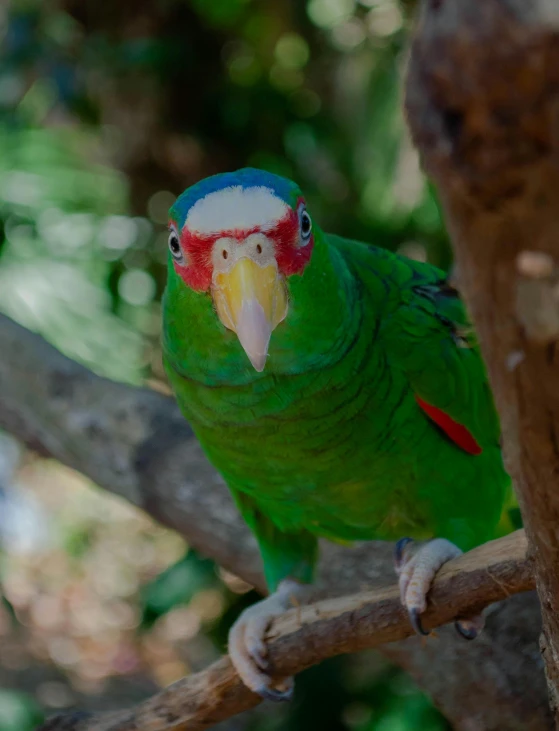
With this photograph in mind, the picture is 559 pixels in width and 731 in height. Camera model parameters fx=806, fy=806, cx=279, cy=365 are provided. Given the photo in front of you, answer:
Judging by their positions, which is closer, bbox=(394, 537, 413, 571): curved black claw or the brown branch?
the brown branch

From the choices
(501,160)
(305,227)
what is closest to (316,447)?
(305,227)

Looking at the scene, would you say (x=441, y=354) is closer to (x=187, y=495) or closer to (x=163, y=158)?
(x=187, y=495)

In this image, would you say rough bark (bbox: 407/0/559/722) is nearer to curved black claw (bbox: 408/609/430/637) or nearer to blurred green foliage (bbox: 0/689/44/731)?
curved black claw (bbox: 408/609/430/637)

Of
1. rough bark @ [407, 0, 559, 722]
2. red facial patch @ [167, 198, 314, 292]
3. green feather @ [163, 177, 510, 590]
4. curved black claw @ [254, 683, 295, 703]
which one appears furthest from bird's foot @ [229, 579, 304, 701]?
rough bark @ [407, 0, 559, 722]

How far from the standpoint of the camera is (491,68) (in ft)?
1.29

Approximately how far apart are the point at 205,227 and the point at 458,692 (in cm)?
97

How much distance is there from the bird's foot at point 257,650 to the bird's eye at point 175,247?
0.60 m

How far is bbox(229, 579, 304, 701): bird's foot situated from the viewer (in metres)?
1.21

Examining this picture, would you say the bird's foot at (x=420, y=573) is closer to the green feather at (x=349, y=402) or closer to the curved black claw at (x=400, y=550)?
the curved black claw at (x=400, y=550)

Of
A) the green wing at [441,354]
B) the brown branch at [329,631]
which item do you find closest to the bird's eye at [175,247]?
the green wing at [441,354]

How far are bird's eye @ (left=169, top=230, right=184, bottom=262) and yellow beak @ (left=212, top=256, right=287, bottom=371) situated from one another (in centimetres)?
9

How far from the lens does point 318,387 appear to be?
3.76ft

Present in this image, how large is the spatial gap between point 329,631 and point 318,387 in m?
0.33

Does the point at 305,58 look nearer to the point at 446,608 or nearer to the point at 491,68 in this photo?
the point at 446,608
